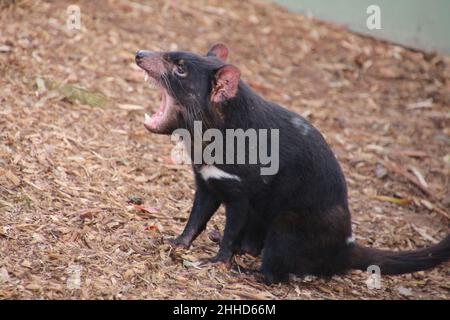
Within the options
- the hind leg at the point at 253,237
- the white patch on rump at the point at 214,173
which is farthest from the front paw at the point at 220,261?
the white patch on rump at the point at 214,173

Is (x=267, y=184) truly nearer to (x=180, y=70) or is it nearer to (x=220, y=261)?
(x=220, y=261)

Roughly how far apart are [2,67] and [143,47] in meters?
1.45

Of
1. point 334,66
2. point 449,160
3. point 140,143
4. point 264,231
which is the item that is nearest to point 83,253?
point 264,231

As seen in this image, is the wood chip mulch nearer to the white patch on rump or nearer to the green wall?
the green wall

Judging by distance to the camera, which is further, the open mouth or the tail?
the tail

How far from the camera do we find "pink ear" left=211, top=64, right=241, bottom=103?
363 cm

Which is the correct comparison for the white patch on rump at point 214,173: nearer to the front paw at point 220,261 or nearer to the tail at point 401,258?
the front paw at point 220,261

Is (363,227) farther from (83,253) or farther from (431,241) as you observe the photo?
(83,253)

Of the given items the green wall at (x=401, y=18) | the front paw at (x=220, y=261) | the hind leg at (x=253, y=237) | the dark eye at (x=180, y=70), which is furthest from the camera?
the green wall at (x=401, y=18)

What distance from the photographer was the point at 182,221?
4.42 m

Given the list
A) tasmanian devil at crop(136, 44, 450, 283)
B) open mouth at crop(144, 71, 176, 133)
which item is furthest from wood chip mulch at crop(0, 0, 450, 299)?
open mouth at crop(144, 71, 176, 133)

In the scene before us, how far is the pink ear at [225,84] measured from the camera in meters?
3.63

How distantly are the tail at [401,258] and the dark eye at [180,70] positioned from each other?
1.36 meters

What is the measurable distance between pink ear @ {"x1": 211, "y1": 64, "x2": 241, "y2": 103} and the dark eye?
0.17 metres
